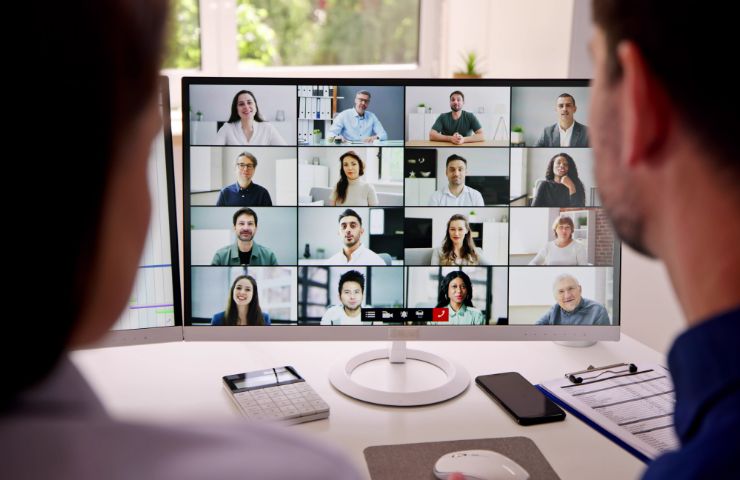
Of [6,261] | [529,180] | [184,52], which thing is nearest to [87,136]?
[6,261]

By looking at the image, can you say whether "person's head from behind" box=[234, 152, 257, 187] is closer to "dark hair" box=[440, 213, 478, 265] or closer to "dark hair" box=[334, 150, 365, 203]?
"dark hair" box=[334, 150, 365, 203]

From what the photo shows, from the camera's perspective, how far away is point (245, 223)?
1131 millimetres

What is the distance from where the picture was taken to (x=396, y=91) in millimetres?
1111

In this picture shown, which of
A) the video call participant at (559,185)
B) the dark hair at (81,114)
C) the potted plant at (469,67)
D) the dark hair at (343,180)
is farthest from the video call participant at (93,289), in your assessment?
the potted plant at (469,67)

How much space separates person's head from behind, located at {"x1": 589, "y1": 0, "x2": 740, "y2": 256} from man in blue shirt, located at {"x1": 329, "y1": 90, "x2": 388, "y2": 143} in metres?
0.51

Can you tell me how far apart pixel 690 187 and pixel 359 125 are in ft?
2.11

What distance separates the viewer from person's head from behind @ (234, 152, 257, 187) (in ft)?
3.66

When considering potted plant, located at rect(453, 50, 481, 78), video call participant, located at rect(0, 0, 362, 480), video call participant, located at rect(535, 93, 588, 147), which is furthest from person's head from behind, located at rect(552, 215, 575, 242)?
potted plant, located at rect(453, 50, 481, 78)

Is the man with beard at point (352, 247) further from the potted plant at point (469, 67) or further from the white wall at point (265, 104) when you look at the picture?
the potted plant at point (469, 67)

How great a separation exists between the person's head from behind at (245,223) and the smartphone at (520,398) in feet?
1.52

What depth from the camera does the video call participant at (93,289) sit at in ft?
0.88

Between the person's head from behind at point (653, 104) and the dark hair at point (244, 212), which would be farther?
the dark hair at point (244, 212)

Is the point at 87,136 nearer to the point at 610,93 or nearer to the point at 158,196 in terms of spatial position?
the point at 610,93

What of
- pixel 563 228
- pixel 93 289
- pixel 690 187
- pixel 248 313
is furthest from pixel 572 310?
pixel 93 289
